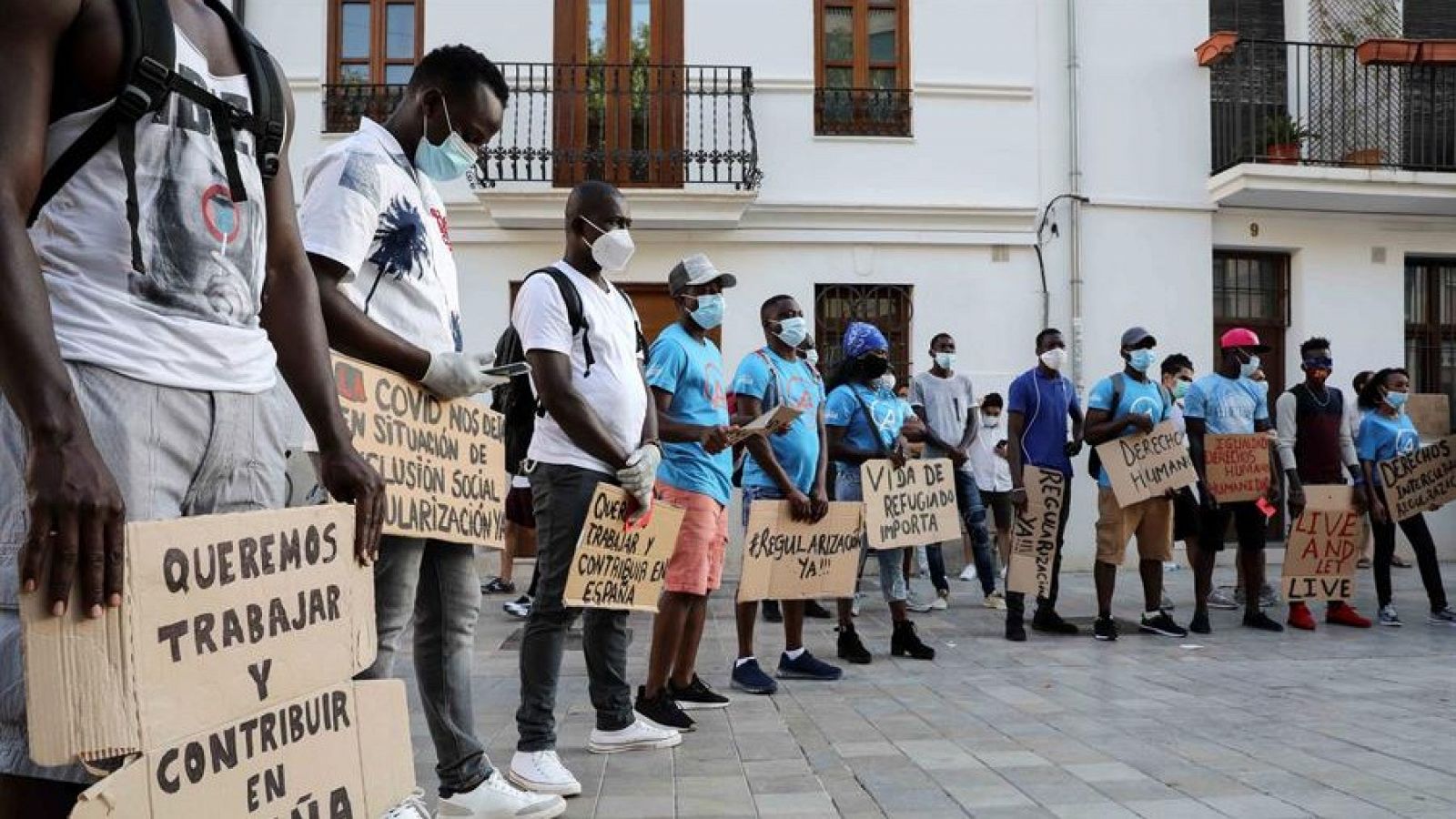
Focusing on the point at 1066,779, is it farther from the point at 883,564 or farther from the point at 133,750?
the point at 133,750

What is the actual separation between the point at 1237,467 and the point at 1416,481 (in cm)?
157

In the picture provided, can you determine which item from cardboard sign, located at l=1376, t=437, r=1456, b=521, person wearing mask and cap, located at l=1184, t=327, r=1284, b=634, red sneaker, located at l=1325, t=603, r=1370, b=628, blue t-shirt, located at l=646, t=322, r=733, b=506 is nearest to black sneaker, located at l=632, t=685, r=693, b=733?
blue t-shirt, located at l=646, t=322, r=733, b=506

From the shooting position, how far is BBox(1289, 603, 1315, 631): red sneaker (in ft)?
28.7

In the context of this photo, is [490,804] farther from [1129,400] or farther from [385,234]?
[1129,400]

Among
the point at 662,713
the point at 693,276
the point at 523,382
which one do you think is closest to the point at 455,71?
the point at 523,382

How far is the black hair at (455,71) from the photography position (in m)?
3.51

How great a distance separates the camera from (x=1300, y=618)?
8805 millimetres

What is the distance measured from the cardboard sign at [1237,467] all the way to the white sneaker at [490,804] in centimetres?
660

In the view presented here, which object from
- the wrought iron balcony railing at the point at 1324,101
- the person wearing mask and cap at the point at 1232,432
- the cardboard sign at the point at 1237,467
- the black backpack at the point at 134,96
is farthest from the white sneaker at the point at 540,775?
the wrought iron balcony railing at the point at 1324,101

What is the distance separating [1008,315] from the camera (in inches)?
537

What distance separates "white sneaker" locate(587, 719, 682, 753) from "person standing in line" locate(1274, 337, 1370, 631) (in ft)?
20.0

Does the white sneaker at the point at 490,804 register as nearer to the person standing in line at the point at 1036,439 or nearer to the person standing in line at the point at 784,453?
the person standing in line at the point at 784,453

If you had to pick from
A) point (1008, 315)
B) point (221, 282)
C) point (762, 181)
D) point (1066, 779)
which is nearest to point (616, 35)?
point (762, 181)

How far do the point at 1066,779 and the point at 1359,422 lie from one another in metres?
6.39
